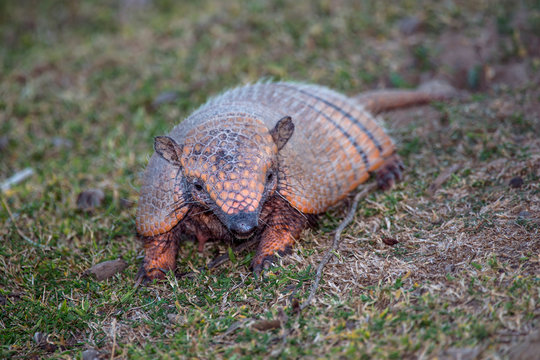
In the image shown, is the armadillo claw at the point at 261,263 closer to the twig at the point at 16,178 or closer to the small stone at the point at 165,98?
the twig at the point at 16,178

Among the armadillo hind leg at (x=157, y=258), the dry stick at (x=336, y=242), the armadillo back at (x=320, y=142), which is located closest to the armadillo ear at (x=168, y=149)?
the armadillo hind leg at (x=157, y=258)

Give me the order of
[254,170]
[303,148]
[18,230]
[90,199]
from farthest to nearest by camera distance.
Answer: [90,199]
[18,230]
[303,148]
[254,170]

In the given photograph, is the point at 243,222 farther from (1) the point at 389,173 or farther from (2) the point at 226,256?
(1) the point at 389,173

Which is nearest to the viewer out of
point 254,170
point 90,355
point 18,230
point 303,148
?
point 90,355

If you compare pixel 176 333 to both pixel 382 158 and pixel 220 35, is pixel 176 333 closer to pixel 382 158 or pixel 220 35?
pixel 382 158

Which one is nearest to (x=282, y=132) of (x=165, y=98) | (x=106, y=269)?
(x=106, y=269)

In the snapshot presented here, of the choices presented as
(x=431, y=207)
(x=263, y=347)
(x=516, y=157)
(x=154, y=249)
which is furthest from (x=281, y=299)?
(x=516, y=157)
